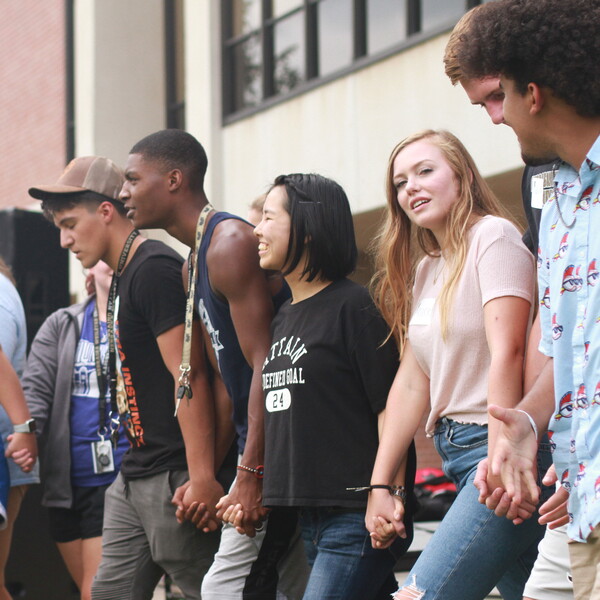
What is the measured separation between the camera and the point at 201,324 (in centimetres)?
428

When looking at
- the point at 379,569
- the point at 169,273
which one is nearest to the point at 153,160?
the point at 169,273

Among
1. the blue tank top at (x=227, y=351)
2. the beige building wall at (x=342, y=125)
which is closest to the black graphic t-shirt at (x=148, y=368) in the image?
the blue tank top at (x=227, y=351)

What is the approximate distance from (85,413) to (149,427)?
1.24m

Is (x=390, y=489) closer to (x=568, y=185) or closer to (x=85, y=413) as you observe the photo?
(x=568, y=185)

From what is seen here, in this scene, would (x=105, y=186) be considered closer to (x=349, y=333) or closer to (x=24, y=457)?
(x=24, y=457)

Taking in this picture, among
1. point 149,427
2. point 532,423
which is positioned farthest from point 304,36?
point 532,423

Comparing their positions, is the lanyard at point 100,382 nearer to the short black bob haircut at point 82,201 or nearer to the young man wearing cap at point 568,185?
the short black bob haircut at point 82,201

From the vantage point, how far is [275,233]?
3.80 meters

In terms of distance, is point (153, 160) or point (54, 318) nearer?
point (153, 160)

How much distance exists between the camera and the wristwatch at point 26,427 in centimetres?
512

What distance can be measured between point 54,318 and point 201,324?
194 cm

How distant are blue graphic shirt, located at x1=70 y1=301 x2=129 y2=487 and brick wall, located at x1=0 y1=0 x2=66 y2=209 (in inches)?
459

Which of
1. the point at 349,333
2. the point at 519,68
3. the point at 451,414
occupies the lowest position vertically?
the point at 451,414

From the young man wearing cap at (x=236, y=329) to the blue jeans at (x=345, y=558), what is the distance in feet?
1.11
